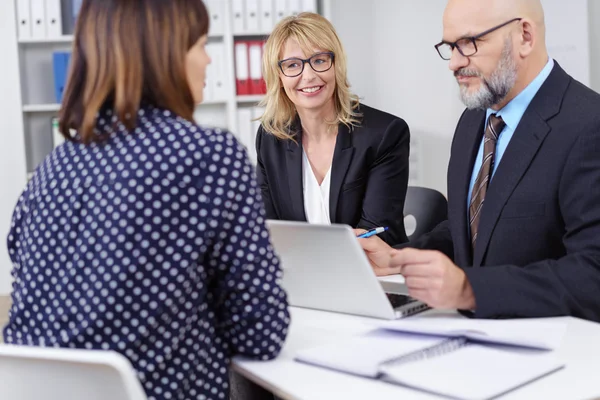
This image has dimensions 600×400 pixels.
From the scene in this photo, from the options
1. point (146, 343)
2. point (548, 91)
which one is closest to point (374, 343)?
point (146, 343)

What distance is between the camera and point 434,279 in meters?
1.39

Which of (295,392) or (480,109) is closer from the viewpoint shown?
(295,392)

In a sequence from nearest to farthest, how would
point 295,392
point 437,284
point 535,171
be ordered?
point 295,392 → point 437,284 → point 535,171

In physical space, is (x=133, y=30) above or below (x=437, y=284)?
above

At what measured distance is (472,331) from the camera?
4.00ft

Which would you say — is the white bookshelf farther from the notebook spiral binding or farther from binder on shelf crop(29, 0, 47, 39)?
the notebook spiral binding

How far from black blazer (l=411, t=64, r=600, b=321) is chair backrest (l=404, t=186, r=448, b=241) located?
68cm

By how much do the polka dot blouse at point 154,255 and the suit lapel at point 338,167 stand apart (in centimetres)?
137

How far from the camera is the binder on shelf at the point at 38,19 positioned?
4.18 m

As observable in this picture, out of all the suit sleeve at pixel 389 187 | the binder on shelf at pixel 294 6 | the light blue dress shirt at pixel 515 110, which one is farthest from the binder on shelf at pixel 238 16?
the light blue dress shirt at pixel 515 110

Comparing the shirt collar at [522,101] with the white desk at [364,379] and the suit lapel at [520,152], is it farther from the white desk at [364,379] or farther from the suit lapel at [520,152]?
the white desk at [364,379]

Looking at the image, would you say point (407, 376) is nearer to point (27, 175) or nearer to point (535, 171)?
point (535, 171)

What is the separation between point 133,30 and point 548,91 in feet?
3.23

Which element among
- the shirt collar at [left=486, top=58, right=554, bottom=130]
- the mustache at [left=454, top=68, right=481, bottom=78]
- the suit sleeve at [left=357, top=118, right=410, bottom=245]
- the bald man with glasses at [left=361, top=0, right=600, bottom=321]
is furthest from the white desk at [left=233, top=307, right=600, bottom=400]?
the suit sleeve at [left=357, top=118, right=410, bottom=245]
